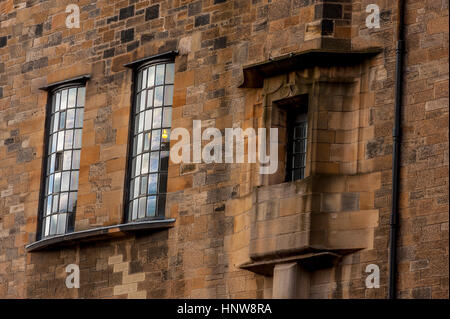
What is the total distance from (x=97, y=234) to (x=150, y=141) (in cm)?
183

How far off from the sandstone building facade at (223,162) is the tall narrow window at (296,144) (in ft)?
0.09

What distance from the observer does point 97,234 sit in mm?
29531

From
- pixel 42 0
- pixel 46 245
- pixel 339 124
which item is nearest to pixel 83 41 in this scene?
pixel 42 0

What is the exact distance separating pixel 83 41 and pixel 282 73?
5.32 m

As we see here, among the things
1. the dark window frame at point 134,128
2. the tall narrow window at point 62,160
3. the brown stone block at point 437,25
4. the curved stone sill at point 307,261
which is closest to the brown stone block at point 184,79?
the dark window frame at point 134,128

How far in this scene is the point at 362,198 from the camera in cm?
2622

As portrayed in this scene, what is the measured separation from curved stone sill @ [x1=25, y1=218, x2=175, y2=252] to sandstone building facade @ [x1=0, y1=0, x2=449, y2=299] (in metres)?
0.04

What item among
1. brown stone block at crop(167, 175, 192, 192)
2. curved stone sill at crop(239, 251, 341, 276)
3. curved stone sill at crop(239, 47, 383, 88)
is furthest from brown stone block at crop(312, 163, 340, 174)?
brown stone block at crop(167, 175, 192, 192)

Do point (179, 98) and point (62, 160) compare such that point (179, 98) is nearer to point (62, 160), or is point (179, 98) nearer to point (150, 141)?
point (150, 141)

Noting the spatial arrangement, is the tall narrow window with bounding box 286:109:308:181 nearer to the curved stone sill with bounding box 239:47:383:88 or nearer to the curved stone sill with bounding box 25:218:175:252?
the curved stone sill with bounding box 239:47:383:88

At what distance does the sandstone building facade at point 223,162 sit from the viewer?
26.0m

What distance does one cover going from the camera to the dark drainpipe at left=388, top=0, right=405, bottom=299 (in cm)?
2547
